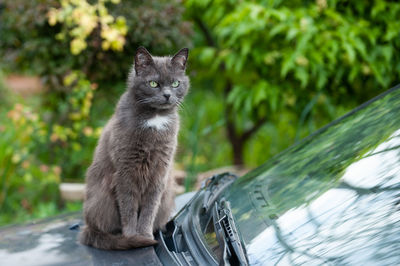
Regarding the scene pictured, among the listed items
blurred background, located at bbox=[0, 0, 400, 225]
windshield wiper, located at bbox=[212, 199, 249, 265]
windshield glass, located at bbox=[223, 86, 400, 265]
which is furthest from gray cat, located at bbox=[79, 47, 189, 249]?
blurred background, located at bbox=[0, 0, 400, 225]

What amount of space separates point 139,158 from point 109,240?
450 millimetres

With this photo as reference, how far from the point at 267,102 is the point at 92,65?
5.87ft

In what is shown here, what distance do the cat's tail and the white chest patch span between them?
0.59 m

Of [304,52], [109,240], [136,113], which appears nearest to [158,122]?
[136,113]

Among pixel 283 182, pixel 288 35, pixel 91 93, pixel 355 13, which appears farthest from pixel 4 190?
pixel 355 13

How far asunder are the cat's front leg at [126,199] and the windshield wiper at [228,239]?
541 mm

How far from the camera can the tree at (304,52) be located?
405 centimetres

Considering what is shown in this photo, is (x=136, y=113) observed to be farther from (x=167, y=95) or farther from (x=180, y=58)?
(x=180, y=58)

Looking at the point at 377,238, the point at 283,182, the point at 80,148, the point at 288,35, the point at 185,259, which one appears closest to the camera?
the point at 377,238

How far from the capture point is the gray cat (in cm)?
219

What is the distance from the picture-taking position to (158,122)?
2322 millimetres

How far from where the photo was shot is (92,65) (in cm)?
450

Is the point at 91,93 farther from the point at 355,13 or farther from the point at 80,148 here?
the point at 355,13

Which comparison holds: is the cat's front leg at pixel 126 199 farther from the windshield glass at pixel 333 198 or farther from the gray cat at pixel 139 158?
the windshield glass at pixel 333 198
